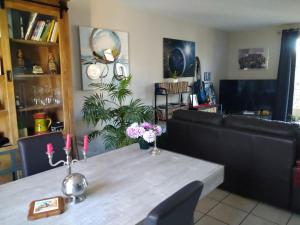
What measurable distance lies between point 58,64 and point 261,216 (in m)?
2.52

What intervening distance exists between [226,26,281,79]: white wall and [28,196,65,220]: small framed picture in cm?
550

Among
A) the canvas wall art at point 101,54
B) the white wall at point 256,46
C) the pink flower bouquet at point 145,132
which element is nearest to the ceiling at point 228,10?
the white wall at point 256,46

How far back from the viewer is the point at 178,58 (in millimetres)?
4688

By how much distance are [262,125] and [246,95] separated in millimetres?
3311

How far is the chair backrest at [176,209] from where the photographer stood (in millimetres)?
861

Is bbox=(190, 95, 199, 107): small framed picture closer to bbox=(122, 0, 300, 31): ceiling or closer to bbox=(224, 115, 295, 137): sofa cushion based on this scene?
bbox=(122, 0, 300, 31): ceiling

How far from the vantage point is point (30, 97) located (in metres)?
2.54

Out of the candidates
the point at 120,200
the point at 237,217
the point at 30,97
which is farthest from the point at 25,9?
the point at 237,217

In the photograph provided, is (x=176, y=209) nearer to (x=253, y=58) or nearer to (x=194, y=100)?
(x=194, y=100)

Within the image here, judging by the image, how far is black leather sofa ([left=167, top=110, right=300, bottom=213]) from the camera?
7.26ft

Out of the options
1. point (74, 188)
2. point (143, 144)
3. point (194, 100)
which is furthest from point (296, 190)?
point (194, 100)

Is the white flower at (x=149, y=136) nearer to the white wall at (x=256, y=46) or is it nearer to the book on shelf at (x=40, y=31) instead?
the book on shelf at (x=40, y=31)

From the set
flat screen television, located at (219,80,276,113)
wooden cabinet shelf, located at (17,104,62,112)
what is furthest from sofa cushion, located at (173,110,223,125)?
flat screen television, located at (219,80,276,113)

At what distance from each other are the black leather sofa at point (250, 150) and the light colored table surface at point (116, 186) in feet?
2.68
